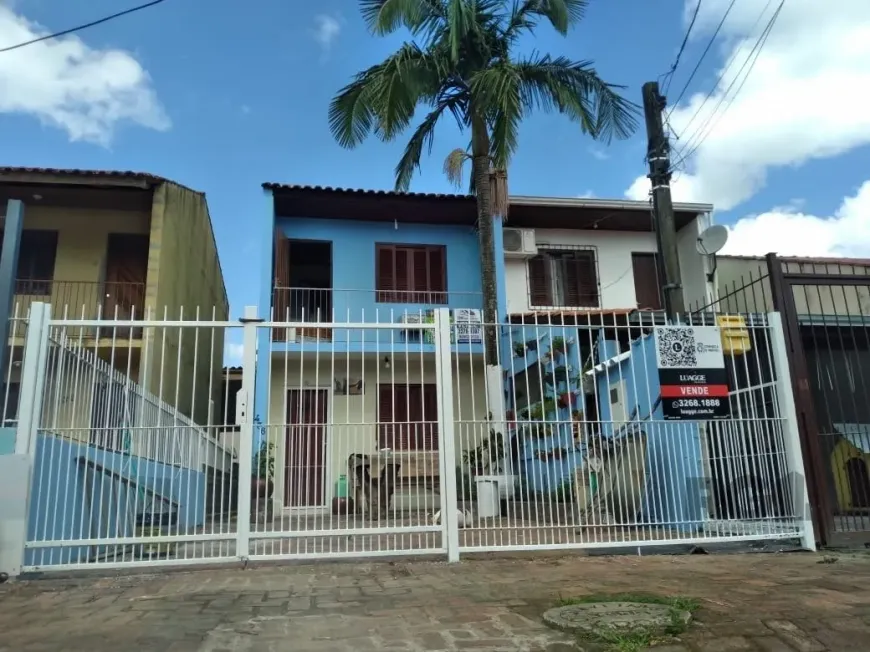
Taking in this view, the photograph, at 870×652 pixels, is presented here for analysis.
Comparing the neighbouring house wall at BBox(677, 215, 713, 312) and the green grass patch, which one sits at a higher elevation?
the neighbouring house wall at BBox(677, 215, 713, 312)

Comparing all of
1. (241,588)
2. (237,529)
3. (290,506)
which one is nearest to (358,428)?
(290,506)

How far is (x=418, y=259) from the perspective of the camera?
16078mm

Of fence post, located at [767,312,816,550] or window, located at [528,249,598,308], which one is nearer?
fence post, located at [767,312,816,550]

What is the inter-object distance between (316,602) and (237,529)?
159cm

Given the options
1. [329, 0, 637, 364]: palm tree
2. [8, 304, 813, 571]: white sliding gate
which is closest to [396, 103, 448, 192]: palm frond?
[329, 0, 637, 364]: palm tree

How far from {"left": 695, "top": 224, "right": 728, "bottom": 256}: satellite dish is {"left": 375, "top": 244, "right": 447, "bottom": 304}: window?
6875mm

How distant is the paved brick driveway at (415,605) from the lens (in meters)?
3.75

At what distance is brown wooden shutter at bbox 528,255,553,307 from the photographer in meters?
16.2

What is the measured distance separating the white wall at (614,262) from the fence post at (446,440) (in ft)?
31.1

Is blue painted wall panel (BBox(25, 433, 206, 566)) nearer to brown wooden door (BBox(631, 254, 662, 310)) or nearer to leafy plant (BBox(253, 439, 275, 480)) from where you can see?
leafy plant (BBox(253, 439, 275, 480))

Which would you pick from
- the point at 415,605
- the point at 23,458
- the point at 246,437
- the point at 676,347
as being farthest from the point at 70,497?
the point at 676,347

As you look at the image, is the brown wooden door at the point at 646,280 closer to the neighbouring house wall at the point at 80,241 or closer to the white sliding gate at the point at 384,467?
the white sliding gate at the point at 384,467

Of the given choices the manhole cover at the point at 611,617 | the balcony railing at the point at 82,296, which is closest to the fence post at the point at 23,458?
the manhole cover at the point at 611,617

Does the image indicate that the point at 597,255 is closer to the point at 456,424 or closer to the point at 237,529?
the point at 456,424
